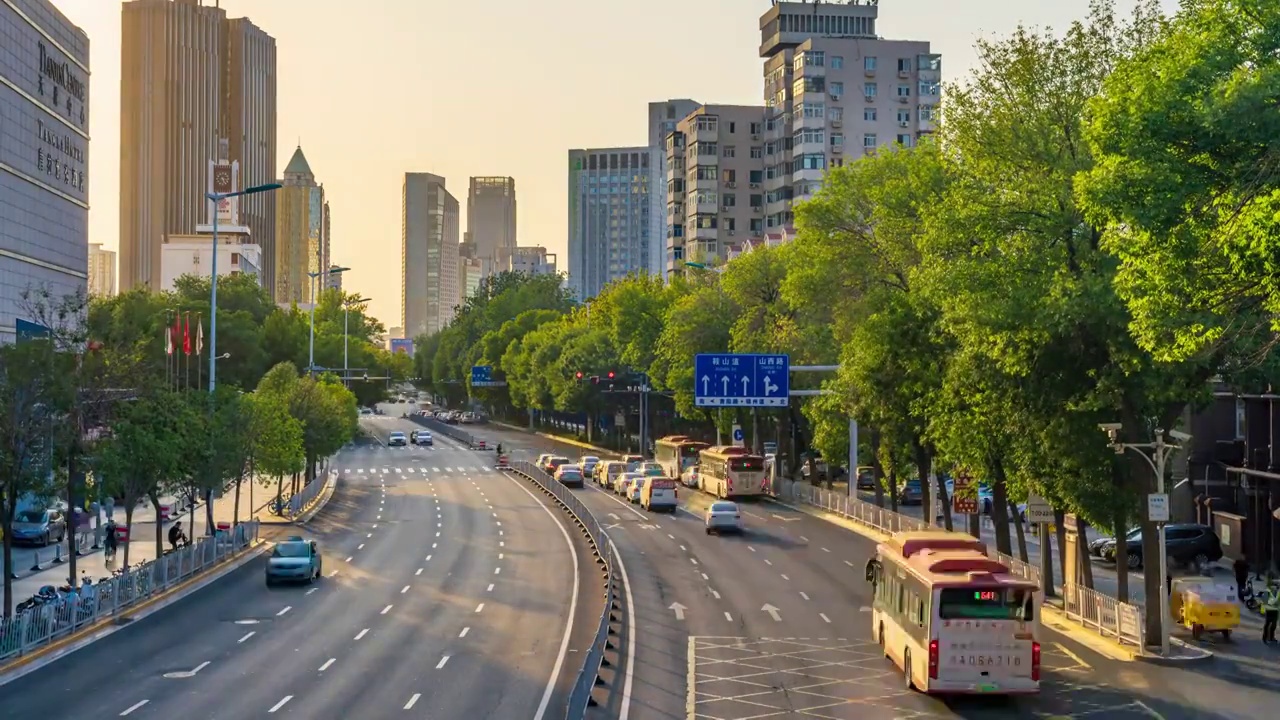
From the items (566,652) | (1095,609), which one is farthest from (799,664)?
(1095,609)

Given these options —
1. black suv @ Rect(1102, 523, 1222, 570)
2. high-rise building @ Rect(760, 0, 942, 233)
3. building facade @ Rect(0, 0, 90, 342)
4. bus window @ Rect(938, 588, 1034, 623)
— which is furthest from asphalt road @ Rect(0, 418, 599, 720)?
high-rise building @ Rect(760, 0, 942, 233)

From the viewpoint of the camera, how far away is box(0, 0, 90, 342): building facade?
240ft

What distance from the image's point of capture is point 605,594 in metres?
46.7

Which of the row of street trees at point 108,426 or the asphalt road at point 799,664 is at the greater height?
the row of street trees at point 108,426

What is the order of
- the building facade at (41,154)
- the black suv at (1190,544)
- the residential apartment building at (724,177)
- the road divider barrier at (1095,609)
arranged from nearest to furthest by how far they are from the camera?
the road divider barrier at (1095,609), the black suv at (1190,544), the building facade at (41,154), the residential apartment building at (724,177)

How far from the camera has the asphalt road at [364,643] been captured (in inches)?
1198

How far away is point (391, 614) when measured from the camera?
44031 millimetres

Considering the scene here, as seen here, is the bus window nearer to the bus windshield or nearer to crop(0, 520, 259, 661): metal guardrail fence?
the bus windshield

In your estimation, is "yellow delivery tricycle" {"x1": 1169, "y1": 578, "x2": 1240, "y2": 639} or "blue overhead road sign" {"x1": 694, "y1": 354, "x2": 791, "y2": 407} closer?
"yellow delivery tricycle" {"x1": 1169, "y1": 578, "x2": 1240, "y2": 639}

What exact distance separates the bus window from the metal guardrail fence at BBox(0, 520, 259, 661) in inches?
862

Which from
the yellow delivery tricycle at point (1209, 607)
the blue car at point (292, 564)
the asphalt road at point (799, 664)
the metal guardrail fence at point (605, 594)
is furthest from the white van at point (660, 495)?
the yellow delivery tricycle at point (1209, 607)

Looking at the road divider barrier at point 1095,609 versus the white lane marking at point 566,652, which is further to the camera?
the road divider barrier at point 1095,609

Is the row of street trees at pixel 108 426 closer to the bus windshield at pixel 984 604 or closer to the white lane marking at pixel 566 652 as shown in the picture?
the white lane marking at pixel 566 652

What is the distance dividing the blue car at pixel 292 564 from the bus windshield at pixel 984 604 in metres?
27.7
